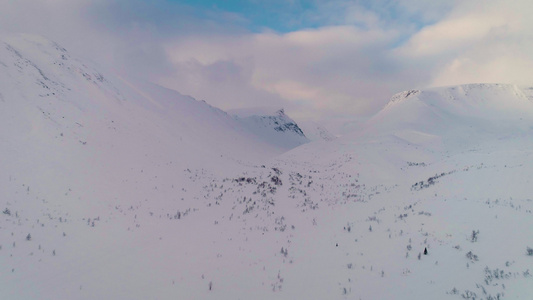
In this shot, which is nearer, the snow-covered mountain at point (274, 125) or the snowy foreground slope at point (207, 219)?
the snowy foreground slope at point (207, 219)

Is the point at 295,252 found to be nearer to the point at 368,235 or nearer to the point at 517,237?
the point at 368,235

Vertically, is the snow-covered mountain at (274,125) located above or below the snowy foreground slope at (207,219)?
above

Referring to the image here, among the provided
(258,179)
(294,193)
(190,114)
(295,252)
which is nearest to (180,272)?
(295,252)

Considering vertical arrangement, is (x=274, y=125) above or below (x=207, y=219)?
above

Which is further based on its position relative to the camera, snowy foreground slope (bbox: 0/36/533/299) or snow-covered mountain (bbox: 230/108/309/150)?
snow-covered mountain (bbox: 230/108/309/150)
